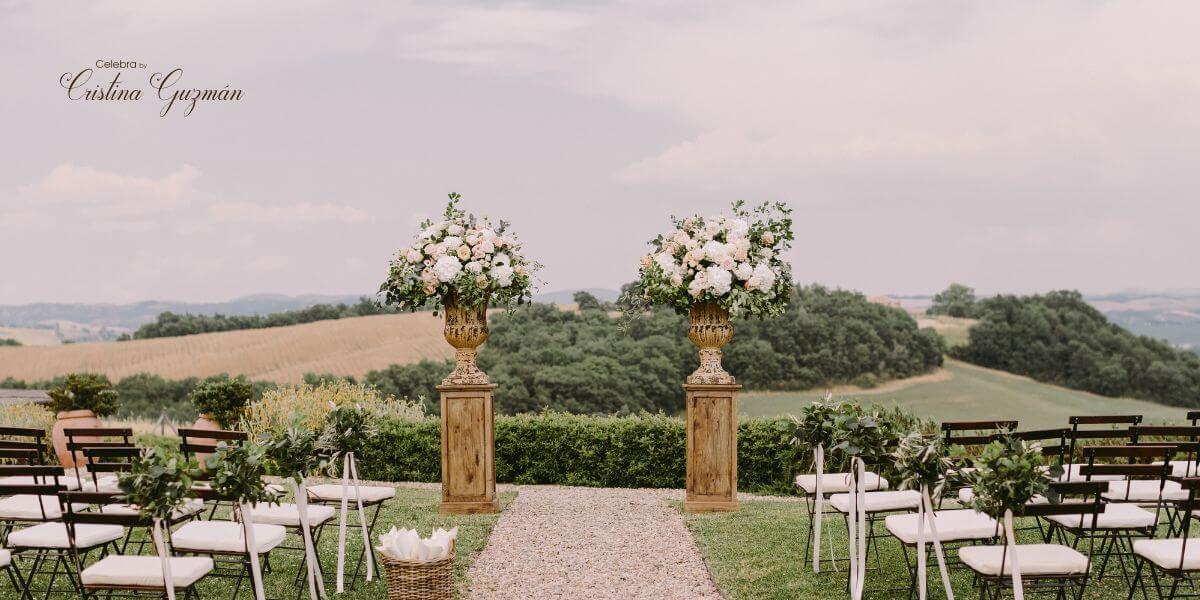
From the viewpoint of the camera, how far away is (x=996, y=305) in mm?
34875

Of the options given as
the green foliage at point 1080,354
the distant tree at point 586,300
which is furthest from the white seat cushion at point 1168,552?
the green foliage at point 1080,354

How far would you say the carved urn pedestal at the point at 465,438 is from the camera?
9508 millimetres

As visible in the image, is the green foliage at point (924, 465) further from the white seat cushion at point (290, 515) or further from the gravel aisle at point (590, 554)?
the white seat cushion at point (290, 515)

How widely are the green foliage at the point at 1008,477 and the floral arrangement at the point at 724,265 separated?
4.52 m

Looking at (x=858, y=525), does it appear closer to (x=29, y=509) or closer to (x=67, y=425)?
(x=29, y=509)

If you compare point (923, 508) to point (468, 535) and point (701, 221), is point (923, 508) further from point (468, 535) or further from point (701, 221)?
point (701, 221)

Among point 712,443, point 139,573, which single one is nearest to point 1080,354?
point 712,443

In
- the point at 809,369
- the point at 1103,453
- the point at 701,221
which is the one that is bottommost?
the point at 809,369

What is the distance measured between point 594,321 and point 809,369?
672 centimetres

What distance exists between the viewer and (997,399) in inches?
1233

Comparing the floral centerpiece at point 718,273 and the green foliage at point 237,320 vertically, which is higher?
the floral centerpiece at point 718,273

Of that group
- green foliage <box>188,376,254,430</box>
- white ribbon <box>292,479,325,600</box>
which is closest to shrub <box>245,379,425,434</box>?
green foliage <box>188,376,254,430</box>

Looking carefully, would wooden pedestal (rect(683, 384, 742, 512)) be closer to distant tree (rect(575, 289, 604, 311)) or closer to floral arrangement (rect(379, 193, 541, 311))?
floral arrangement (rect(379, 193, 541, 311))

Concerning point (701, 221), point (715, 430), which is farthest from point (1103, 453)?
point (701, 221)
